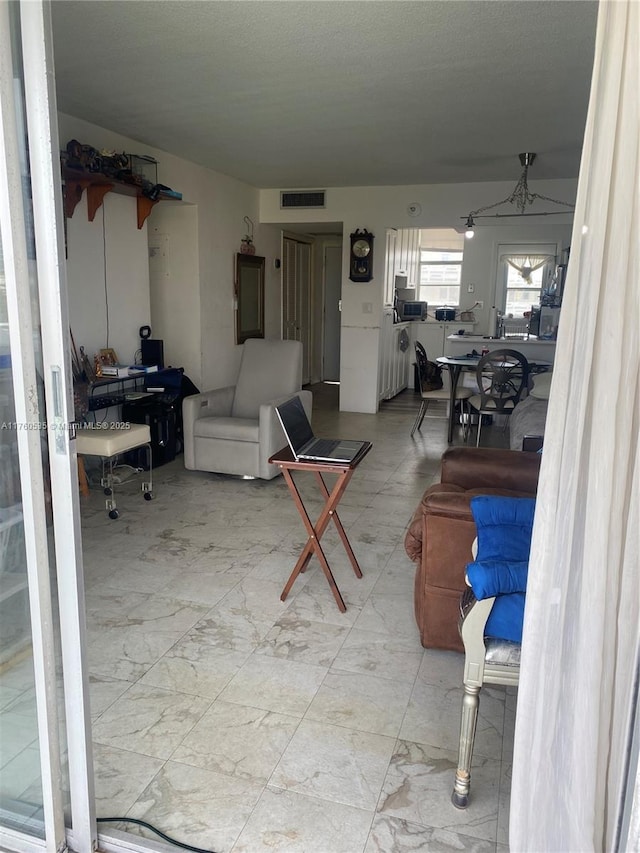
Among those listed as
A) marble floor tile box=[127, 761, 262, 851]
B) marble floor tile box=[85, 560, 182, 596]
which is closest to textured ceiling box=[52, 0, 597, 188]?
marble floor tile box=[85, 560, 182, 596]

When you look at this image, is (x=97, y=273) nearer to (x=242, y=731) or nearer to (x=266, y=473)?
(x=266, y=473)

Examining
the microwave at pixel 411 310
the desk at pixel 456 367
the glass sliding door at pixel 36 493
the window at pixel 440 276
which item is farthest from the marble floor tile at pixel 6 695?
the window at pixel 440 276

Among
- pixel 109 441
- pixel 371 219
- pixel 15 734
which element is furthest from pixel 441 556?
pixel 371 219

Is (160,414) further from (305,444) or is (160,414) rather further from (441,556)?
(441,556)

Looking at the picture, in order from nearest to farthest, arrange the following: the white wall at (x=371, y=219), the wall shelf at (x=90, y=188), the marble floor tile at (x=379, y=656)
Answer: the marble floor tile at (x=379, y=656), the wall shelf at (x=90, y=188), the white wall at (x=371, y=219)

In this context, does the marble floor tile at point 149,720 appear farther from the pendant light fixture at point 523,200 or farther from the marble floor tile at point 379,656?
the pendant light fixture at point 523,200

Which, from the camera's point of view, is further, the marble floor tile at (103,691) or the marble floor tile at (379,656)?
the marble floor tile at (379,656)

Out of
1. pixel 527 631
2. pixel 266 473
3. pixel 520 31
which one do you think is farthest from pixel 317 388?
pixel 527 631

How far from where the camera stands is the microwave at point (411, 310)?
8.41 meters

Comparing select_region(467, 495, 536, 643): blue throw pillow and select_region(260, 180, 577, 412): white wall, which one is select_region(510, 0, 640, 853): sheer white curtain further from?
select_region(260, 180, 577, 412): white wall

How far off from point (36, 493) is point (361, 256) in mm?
5994

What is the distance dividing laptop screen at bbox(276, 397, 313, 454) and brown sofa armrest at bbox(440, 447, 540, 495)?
2.20 ft

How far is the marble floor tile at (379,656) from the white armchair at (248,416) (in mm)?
1880

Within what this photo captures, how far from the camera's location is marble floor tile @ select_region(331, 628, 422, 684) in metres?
2.26
